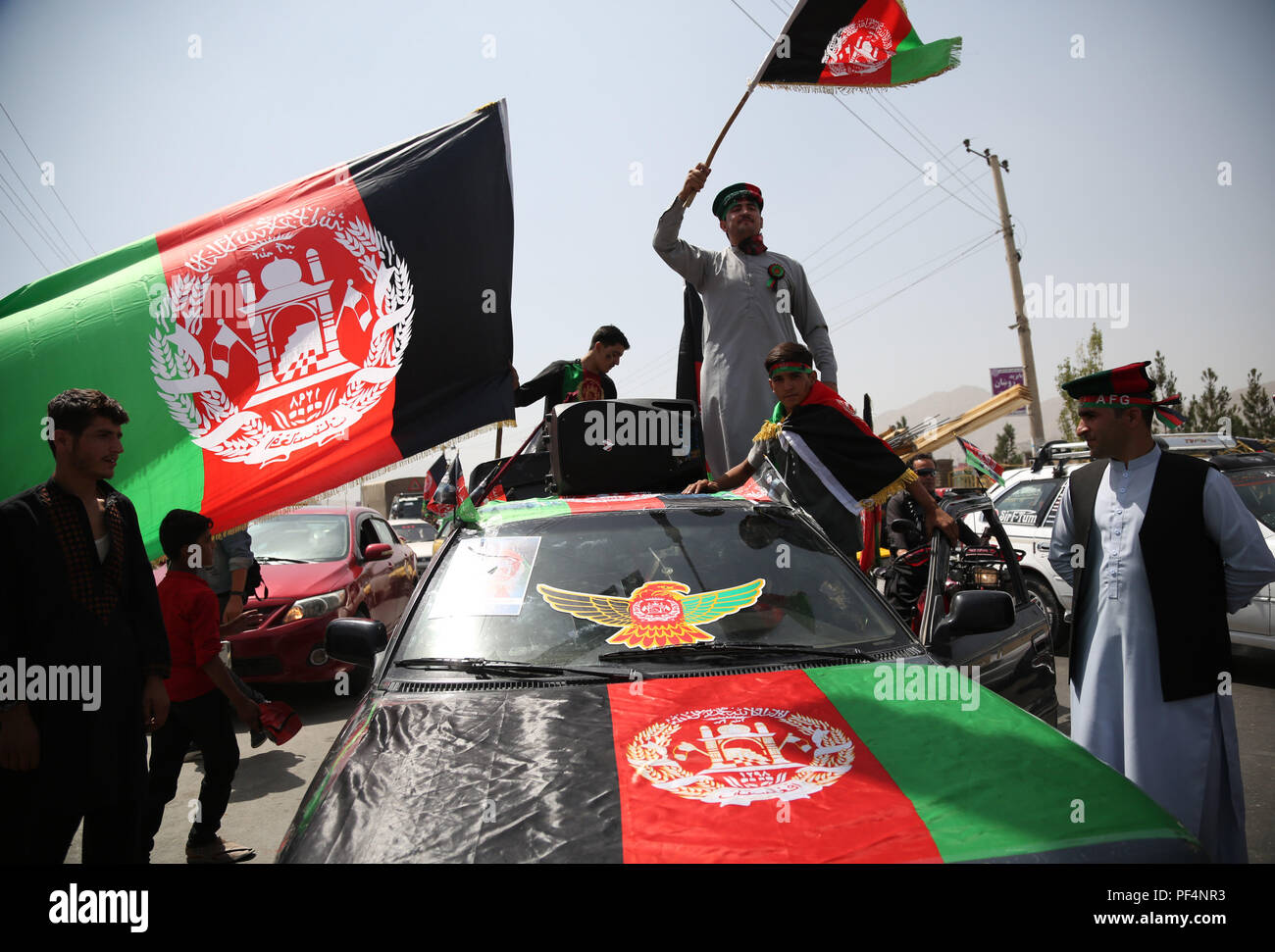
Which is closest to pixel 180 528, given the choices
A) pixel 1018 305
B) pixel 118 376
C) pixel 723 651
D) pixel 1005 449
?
pixel 118 376

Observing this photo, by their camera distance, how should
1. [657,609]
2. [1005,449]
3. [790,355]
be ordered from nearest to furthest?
1. [657,609]
2. [790,355]
3. [1005,449]

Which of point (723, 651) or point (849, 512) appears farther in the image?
point (849, 512)

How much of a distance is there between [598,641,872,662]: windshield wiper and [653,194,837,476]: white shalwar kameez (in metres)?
2.36

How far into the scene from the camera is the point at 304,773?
5289 mm

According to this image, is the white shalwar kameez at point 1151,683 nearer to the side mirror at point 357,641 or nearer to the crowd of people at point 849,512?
the crowd of people at point 849,512

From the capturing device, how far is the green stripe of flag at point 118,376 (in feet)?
11.7

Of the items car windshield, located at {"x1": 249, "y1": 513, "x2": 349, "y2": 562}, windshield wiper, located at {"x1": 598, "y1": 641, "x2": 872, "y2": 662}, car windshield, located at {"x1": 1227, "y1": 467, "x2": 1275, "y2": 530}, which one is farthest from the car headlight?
car windshield, located at {"x1": 1227, "y1": 467, "x2": 1275, "y2": 530}

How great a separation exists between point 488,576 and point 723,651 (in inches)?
35.4

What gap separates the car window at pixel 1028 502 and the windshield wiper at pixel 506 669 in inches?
280

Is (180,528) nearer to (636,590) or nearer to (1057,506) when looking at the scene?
(636,590)

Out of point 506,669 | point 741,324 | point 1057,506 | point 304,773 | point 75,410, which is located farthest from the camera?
point 1057,506

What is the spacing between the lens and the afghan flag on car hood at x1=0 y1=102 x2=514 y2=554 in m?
3.65

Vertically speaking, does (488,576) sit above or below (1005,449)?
above
